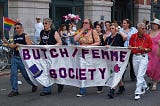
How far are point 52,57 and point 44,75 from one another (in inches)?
18.5

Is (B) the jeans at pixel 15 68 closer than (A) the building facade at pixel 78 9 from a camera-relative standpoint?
Yes

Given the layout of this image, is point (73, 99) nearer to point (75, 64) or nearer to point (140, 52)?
point (75, 64)

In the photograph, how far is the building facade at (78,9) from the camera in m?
20.7

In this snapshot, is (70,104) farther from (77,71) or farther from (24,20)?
(24,20)

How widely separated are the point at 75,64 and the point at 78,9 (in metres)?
16.0

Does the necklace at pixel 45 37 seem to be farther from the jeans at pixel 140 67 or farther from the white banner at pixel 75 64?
the jeans at pixel 140 67

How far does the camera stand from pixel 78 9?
26297 mm

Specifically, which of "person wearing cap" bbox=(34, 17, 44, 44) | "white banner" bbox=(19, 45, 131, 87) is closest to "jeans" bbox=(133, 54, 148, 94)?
"white banner" bbox=(19, 45, 131, 87)

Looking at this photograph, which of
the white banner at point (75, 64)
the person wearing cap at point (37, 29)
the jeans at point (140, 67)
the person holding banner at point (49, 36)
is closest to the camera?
the jeans at point (140, 67)

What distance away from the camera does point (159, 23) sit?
1129 cm

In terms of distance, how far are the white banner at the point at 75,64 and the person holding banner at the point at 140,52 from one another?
23cm

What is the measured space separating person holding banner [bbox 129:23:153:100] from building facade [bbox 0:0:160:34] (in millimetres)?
11205

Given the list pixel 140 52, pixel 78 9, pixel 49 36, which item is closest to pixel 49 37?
pixel 49 36

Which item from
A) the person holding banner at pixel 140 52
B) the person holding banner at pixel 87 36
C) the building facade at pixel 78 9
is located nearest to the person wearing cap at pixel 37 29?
the building facade at pixel 78 9
